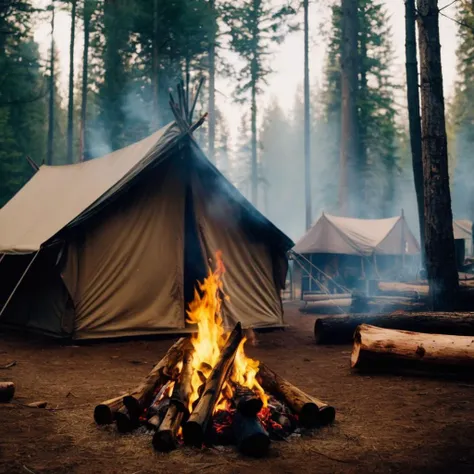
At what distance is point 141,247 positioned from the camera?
884cm

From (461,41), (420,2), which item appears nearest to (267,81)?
(461,41)

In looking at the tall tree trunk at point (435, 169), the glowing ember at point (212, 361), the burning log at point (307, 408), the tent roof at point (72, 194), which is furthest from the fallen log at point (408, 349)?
the tent roof at point (72, 194)

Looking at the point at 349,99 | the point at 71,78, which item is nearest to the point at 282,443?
the point at 349,99

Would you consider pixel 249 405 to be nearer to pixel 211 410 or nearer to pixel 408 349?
pixel 211 410

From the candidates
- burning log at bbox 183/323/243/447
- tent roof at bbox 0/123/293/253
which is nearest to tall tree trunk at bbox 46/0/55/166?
tent roof at bbox 0/123/293/253

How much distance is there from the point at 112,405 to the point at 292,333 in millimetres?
6113

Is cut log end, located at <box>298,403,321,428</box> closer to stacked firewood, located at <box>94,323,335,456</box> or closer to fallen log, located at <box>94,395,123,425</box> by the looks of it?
stacked firewood, located at <box>94,323,335,456</box>

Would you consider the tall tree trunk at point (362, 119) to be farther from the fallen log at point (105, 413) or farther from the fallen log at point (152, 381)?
the fallen log at point (105, 413)

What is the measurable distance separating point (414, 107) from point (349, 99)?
908cm

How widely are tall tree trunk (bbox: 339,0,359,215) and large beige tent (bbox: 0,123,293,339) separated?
11.3 m

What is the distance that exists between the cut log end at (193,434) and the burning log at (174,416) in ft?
0.30

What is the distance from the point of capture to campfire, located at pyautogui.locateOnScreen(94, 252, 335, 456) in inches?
139

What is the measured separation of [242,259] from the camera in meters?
9.59

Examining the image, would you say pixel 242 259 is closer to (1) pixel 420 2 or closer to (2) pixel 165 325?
(2) pixel 165 325
